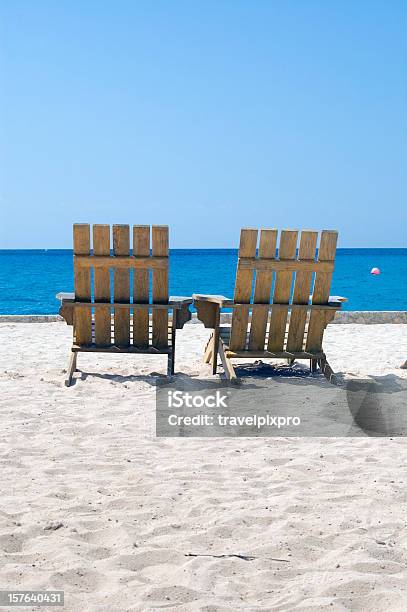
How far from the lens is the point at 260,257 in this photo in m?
5.50

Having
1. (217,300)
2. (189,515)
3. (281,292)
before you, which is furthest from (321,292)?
(189,515)

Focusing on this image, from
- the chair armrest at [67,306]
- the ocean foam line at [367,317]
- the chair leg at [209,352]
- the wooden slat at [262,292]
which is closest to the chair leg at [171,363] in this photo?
the chair leg at [209,352]

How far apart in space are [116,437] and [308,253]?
244 cm

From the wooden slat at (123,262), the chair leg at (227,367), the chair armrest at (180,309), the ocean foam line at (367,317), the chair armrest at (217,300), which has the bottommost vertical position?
the ocean foam line at (367,317)

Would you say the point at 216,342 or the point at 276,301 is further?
the point at 216,342

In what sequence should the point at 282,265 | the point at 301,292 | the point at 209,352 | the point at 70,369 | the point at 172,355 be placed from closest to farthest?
1. the point at 282,265
2. the point at 70,369
3. the point at 301,292
4. the point at 172,355
5. the point at 209,352

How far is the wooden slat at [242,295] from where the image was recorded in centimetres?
538

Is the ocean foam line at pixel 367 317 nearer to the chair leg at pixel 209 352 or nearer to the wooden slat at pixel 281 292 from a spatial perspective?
the chair leg at pixel 209 352

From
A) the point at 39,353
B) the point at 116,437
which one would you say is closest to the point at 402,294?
the point at 39,353

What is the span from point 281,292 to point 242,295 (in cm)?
→ 35

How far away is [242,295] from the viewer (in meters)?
5.67

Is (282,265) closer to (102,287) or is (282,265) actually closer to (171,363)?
(171,363)

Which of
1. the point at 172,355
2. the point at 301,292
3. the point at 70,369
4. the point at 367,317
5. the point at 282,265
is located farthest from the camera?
the point at 367,317

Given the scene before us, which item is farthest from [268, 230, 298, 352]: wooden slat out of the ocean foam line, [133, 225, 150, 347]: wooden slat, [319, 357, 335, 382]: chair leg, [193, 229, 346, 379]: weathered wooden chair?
the ocean foam line
